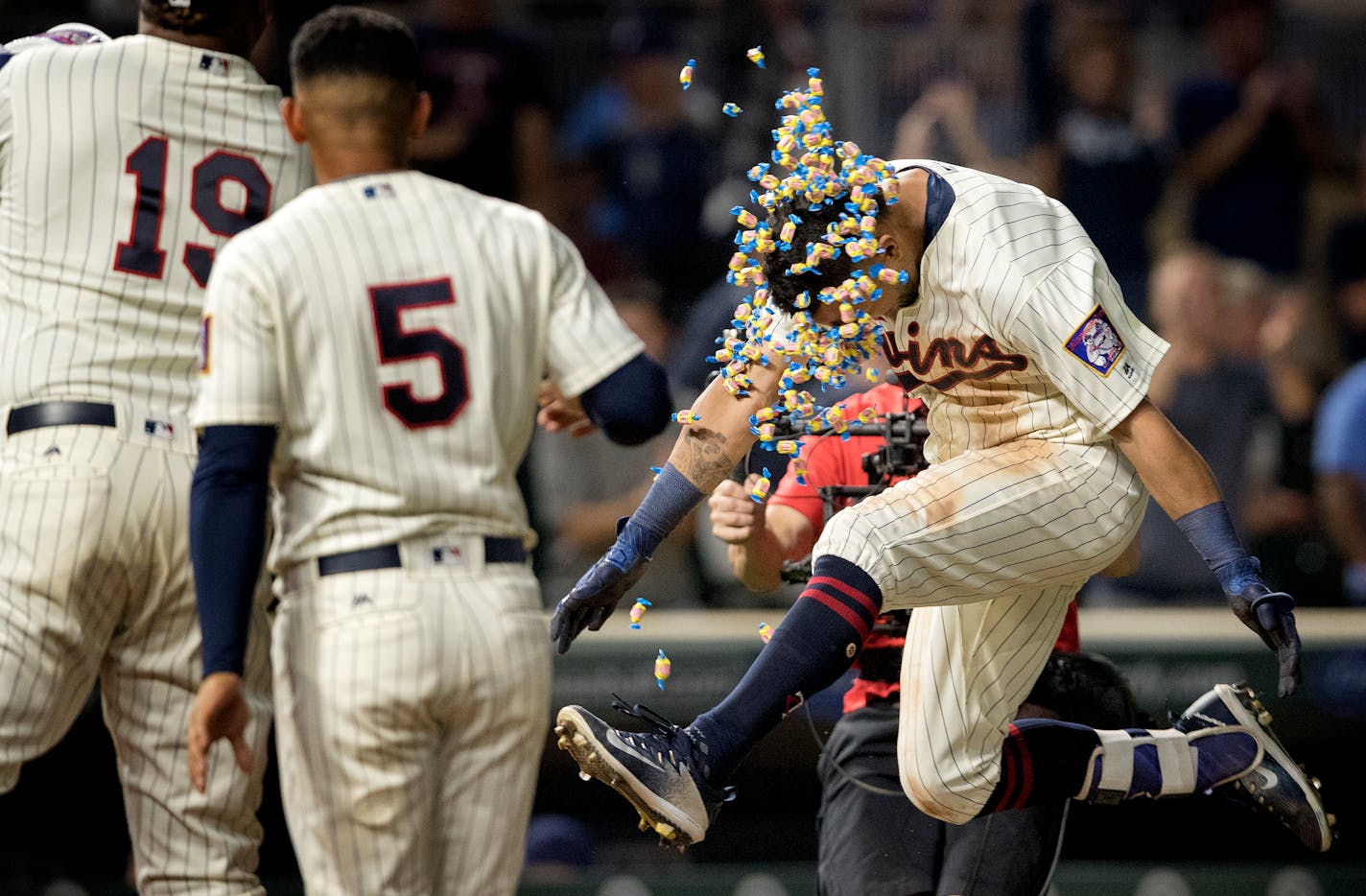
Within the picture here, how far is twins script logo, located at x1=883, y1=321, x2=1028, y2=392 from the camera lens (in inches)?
149

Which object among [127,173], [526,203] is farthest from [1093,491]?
[526,203]

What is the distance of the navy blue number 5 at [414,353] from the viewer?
280 centimetres

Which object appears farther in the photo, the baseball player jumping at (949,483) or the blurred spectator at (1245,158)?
→ the blurred spectator at (1245,158)

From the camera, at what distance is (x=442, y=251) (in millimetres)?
2861

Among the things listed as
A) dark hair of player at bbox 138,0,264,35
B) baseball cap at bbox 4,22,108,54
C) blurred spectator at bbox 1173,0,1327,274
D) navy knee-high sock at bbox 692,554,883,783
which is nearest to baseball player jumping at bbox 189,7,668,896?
dark hair of player at bbox 138,0,264,35

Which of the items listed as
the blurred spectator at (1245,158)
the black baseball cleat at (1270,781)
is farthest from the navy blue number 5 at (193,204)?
the blurred spectator at (1245,158)

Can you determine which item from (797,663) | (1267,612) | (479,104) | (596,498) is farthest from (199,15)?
(479,104)

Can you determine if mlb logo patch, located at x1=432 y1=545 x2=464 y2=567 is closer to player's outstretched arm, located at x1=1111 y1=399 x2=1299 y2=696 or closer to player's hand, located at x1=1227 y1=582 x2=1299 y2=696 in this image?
player's outstretched arm, located at x1=1111 y1=399 x2=1299 y2=696

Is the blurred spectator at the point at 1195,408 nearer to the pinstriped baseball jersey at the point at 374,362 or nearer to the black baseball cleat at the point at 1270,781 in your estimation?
the black baseball cleat at the point at 1270,781

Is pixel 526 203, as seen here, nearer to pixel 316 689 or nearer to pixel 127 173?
pixel 127 173

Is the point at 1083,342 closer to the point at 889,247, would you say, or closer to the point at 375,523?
the point at 889,247

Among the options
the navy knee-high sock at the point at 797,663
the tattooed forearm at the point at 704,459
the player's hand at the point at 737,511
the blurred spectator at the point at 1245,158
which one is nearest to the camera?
the navy knee-high sock at the point at 797,663

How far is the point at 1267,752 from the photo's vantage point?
4414 mm

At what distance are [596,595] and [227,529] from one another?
126cm
